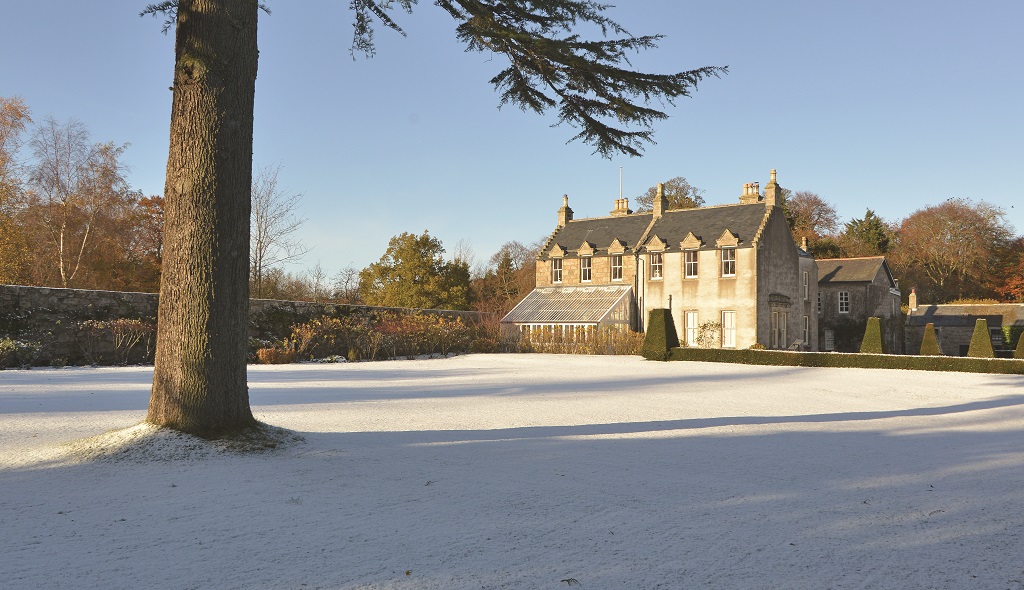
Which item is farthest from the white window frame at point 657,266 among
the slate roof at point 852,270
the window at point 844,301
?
the window at point 844,301

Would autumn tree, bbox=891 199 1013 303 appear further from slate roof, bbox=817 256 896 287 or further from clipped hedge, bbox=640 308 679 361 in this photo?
clipped hedge, bbox=640 308 679 361

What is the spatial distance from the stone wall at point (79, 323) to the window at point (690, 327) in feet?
65.0

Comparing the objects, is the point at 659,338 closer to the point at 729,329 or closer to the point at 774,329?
the point at 729,329

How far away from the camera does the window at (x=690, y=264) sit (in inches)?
1097

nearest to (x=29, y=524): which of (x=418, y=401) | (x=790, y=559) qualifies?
(x=790, y=559)

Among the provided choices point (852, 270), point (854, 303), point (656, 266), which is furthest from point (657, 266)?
point (852, 270)

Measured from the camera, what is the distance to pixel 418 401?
9.78 m

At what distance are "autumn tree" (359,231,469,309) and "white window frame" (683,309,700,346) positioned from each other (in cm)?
1314

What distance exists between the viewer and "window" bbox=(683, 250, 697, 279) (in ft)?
91.4

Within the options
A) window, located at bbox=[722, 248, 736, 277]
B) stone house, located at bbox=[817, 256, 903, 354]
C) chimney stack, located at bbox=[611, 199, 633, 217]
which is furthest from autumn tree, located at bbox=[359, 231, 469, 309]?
stone house, located at bbox=[817, 256, 903, 354]

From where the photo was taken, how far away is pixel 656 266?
28.8 metres

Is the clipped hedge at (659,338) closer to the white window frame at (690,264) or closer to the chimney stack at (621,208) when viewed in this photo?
the white window frame at (690,264)

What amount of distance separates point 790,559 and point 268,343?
18563 mm

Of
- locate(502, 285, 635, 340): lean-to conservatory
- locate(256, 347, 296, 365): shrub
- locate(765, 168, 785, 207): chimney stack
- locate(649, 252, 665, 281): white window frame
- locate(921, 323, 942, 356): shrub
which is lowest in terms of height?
locate(256, 347, 296, 365): shrub
